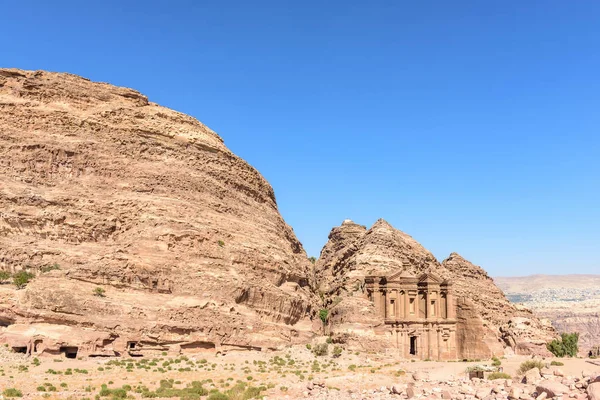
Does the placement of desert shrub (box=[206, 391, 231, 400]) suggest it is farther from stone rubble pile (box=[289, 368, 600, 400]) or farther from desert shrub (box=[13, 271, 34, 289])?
desert shrub (box=[13, 271, 34, 289])

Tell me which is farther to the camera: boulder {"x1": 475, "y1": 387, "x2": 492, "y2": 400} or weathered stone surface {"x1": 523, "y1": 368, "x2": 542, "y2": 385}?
weathered stone surface {"x1": 523, "y1": 368, "x2": 542, "y2": 385}

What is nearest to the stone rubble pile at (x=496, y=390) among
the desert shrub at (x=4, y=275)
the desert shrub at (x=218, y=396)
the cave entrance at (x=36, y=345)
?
the desert shrub at (x=218, y=396)

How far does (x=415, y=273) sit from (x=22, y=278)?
116 feet

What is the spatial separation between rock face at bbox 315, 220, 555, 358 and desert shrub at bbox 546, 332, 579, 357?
929mm

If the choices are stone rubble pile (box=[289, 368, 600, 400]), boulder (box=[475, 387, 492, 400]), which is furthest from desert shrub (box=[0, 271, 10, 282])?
boulder (box=[475, 387, 492, 400])

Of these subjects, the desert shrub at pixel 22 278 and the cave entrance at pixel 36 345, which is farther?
the desert shrub at pixel 22 278

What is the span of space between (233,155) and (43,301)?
21389 millimetres

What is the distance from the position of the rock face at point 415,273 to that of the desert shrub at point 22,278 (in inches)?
961

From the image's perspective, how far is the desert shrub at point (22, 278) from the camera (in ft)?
111

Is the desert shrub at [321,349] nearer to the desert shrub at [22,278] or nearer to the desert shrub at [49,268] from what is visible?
the desert shrub at [49,268]

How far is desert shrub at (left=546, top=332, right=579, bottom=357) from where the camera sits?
174ft

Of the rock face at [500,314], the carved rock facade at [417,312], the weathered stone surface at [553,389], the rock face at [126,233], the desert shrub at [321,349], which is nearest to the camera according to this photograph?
the weathered stone surface at [553,389]

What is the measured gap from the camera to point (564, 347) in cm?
5334

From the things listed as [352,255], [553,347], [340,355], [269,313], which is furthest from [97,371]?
[553,347]
